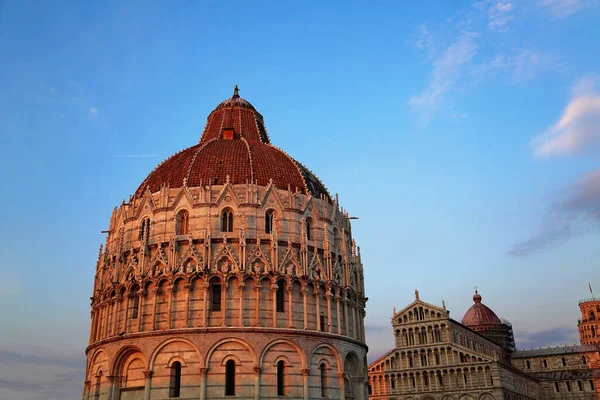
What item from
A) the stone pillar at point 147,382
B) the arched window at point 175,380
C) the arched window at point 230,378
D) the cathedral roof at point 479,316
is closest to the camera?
the arched window at point 230,378

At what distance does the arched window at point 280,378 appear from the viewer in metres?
36.4

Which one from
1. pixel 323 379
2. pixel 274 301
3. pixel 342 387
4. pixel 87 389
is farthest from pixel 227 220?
pixel 87 389

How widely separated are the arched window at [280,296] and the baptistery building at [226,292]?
0.07m

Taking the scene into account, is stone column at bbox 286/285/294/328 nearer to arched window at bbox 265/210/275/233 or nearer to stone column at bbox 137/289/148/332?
arched window at bbox 265/210/275/233

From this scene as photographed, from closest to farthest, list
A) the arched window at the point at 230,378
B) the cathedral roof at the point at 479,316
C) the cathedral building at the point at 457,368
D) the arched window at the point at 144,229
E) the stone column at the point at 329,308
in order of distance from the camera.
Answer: the arched window at the point at 230,378 → the stone column at the point at 329,308 → the arched window at the point at 144,229 → the cathedral building at the point at 457,368 → the cathedral roof at the point at 479,316

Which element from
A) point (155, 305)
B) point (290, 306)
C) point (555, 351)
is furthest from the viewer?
point (555, 351)

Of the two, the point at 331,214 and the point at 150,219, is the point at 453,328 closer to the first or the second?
the point at 331,214

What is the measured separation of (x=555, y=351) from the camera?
102 m

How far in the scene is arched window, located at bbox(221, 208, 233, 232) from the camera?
40.0 m

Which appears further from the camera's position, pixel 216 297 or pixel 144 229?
pixel 144 229

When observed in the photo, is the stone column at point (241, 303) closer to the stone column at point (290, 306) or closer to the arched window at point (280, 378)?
the stone column at point (290, 306)

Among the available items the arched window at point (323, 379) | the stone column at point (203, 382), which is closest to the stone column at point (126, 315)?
the stone column at point (203, 382)

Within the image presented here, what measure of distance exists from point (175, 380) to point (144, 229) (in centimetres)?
1105

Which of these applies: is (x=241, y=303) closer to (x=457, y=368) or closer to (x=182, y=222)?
(x=182, y=222)
